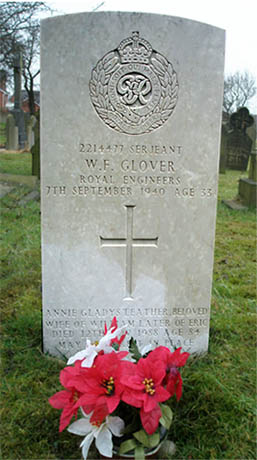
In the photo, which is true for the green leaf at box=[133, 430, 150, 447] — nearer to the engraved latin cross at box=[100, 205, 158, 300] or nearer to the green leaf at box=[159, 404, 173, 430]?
the green leaf at box=[159, 404, 173, 430]

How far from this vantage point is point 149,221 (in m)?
2.83

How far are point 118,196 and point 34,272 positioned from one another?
6.86 ft

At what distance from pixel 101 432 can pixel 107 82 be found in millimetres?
1981

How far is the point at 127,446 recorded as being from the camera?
6.16 ft

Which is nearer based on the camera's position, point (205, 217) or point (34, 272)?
point (205, 217)

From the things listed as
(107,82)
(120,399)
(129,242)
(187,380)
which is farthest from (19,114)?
(120,399)

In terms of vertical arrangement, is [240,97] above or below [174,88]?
above

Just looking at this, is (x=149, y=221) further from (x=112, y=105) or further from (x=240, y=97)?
(x=240, y=97)

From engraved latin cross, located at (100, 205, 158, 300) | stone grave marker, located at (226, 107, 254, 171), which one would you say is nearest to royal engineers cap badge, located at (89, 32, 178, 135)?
engraved latin cross, located at (100, 205, 158, 300)

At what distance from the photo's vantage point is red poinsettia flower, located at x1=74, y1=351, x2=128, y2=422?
5.98 feet

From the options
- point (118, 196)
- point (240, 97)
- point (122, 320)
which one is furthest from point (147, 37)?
point (240, 97)

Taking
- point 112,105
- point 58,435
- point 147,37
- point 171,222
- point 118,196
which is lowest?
point 58,435

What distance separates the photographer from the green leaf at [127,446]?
73.7 inches

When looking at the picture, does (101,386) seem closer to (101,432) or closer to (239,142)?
(101,432)
